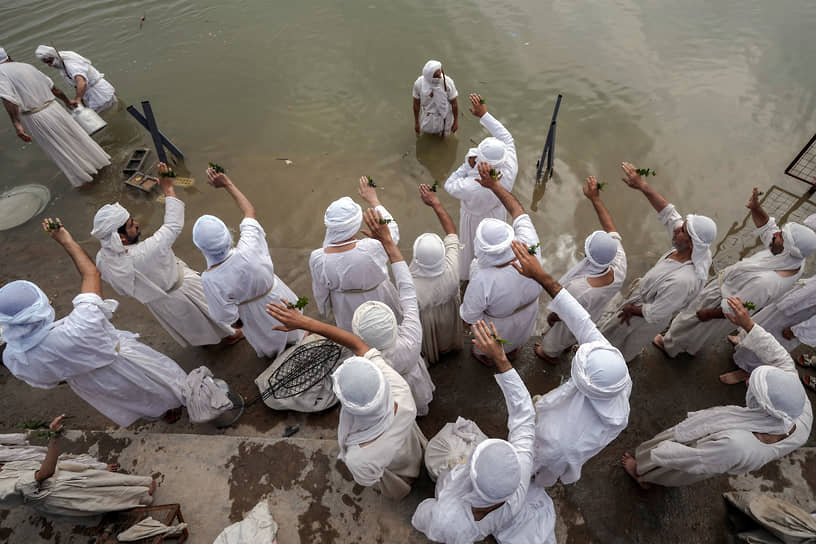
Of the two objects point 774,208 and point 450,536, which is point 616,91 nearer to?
point 774,208

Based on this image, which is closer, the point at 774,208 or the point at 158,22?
the point at 774,208

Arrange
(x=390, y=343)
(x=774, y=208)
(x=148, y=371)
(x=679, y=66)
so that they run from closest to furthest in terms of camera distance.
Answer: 1. (x=390, y=343)
2. (x=148, y=371)
3. (x=774, y=208)
4. (x=679, y=66)

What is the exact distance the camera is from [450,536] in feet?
7.53

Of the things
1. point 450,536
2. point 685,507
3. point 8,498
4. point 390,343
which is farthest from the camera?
point 685,507

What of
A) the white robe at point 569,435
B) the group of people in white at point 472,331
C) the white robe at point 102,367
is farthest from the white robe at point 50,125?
the white robe at point 569,435

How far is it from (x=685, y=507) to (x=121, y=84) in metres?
11.3

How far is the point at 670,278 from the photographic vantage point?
335 centimetres

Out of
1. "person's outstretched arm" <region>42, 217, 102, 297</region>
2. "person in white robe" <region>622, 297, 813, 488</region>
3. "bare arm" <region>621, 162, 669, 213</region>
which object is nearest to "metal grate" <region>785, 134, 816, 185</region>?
"bare arm" <region>621, 162, 669, 213</region>

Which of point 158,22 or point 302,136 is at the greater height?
point 158,22

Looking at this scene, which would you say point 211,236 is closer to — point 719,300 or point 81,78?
point 719,300

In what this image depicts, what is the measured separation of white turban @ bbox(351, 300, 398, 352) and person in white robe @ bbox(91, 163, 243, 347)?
2194 mm

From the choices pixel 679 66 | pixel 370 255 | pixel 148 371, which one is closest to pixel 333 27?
pixel 679 66

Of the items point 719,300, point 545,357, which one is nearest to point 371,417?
point 545,357

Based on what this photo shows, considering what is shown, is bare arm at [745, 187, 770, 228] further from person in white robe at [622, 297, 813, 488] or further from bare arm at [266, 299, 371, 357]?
bare arm at [266, 299, 371, 357]
